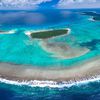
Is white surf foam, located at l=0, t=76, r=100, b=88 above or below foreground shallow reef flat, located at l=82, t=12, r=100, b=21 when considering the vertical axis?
above

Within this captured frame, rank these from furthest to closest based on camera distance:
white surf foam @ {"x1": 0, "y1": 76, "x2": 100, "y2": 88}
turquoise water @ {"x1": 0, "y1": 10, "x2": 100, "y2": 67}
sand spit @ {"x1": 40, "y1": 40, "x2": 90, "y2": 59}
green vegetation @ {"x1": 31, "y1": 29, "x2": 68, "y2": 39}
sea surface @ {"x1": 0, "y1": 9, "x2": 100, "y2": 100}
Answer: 1. green vegetation @ {"x1": 31, "y1": 29, "x2": 68, "y2": 39}
2. sand spit @ {"x1": 40, "y1": 40, "x2": 90, "y2": 59}
3. turquoise water @ {"x1": 0, "y1": 10, "x2": 100, "y2": 67}
4. white surf foam @ {"x1": 0, "y1": 76, "x2": 100, "y2": 88}
5. sea surface @ {"x1": 0, "y1": 9, "x2": 100, "y2": 100}

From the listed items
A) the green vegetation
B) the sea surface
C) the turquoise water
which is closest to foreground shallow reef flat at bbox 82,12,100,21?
the sea surface

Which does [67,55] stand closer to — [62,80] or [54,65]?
[54,65]

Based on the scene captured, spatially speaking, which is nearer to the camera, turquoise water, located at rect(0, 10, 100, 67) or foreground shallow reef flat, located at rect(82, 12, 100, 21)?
turquoise water, located at rect(0, 10, 100, 67)

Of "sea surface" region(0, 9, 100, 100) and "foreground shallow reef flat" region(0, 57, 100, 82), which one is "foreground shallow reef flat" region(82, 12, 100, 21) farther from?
"foreground shallow reef flat" region(0, 57, 100, 82)

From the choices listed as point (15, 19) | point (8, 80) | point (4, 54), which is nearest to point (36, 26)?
point (15, 19)

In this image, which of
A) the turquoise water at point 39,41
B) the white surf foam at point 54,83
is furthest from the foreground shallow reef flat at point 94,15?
the white surf foam at point 54,83

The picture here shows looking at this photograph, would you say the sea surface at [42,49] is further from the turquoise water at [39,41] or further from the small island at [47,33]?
the small island at [47,33]
